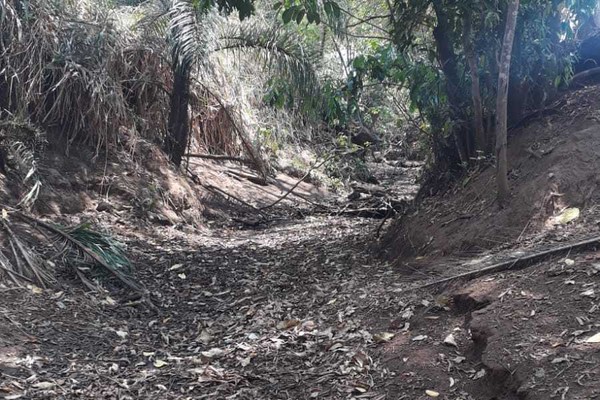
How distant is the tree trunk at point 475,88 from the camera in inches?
218

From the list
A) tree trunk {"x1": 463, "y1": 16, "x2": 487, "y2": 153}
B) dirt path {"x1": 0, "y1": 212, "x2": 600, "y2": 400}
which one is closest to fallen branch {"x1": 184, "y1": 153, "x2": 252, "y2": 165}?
dirt path {"x1": 0, "y1": 212, "x2": 600, "y2": 400}

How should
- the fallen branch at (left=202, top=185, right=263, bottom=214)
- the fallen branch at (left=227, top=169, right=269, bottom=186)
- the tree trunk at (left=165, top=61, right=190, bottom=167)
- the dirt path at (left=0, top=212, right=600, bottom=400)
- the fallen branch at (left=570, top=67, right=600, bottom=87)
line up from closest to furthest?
1. the dirt path at (left=0, top=212, right=600, bottom=400)
2. the fallen branch at (left=570, top=67, right=600, bottom=87)
3. the tree trunk at (left=165, top=61, right=190, bottom=167)
4. the fallen branch at (left=202, top=185, right=263, bottom=214)
5. the fallen branch at (left=227, top=169, right=269, bottom=186)

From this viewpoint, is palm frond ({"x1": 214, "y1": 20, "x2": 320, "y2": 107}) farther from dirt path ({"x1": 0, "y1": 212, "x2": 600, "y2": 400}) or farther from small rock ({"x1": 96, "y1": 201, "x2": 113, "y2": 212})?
dirt path ({"x1": 0, "y1": 212, "x2": 600, "y2": 400})

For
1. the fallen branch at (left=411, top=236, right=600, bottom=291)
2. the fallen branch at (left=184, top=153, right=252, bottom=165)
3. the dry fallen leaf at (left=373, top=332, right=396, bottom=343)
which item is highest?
the fallen branch at (left=184, top=153, right=252, bottom=165)

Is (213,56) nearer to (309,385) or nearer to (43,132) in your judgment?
(43,132)

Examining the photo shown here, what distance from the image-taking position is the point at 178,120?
32.0 ft

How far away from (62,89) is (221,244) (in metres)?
2.58

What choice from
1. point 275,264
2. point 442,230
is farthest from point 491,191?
point 275,264

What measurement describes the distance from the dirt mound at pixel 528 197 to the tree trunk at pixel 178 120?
438 cm

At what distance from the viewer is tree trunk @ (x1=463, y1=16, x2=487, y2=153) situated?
5.55 metres

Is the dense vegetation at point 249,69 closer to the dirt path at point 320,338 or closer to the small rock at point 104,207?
the small rock at point 104,207

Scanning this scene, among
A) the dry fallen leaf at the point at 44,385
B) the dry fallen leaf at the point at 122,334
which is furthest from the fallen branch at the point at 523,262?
the dry fallen leaf at the point at 44,385

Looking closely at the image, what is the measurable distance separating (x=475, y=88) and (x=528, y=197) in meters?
1.14

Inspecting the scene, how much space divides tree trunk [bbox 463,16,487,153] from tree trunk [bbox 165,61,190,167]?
4.77 meters
